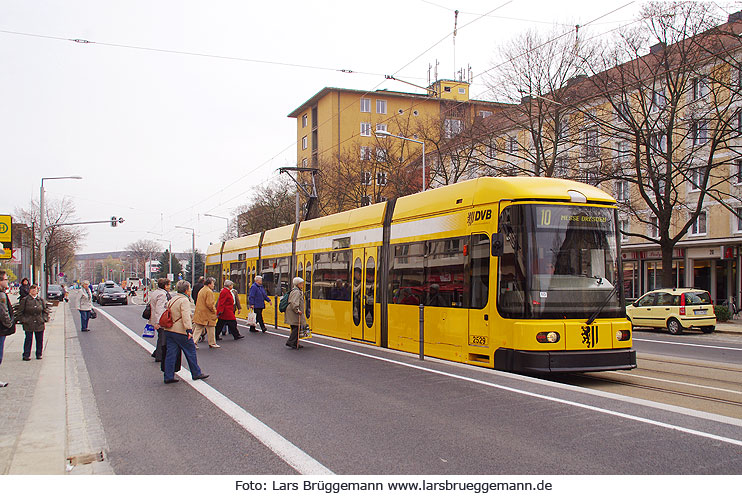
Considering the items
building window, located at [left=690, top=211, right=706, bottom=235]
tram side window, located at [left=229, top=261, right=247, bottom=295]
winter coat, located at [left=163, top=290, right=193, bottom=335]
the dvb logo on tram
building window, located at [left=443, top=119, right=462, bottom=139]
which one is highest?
building window, located at [left=443, top=119, right=462, bottom=139]

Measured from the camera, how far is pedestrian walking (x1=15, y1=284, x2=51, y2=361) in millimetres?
12977

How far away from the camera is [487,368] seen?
34.9 ft

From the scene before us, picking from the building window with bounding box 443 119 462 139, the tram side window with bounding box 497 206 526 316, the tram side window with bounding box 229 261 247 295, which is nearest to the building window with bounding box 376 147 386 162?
the building window with bounding box 443 119 462 139

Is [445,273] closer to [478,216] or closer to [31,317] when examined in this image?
[478,216]

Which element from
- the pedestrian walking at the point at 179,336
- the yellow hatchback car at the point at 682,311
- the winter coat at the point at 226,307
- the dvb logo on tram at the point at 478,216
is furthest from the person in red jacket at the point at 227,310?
the yellow hatchback car at the point at 682,311

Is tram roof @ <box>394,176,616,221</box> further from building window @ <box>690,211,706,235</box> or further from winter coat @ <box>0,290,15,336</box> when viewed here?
building window @ <box>690,211,706,235</box>

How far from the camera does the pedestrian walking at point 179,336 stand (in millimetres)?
9883

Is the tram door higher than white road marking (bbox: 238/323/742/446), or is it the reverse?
the tram door

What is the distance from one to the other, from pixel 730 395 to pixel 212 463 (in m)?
6.91

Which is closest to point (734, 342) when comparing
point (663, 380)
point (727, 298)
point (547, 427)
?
point (663, 380)

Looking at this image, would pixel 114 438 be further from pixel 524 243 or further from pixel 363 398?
pixel 524 243

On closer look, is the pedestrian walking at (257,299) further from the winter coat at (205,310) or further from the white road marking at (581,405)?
the white road marking at (581,405)

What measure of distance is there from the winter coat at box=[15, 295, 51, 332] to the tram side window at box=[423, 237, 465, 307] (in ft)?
25.5

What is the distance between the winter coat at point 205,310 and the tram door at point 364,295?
3.27 m
